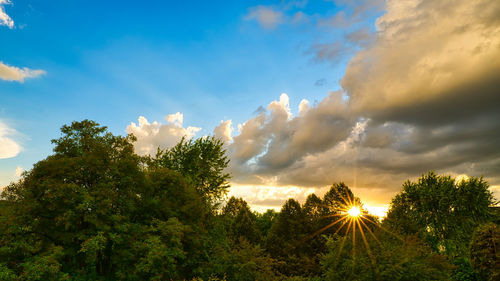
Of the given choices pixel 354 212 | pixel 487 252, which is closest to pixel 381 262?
pixel 487 252

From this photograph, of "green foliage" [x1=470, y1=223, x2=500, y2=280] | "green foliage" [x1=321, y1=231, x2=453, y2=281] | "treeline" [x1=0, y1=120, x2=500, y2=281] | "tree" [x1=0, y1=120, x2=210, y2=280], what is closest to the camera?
"green foliage" [x1=321, y1=231, x2=453, y2=281]

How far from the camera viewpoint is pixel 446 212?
39.4 m

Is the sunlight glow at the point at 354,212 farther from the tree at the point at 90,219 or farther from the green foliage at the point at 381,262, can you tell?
the tree at the point at 90,219

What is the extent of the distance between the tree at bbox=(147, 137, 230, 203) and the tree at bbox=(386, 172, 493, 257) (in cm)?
2420

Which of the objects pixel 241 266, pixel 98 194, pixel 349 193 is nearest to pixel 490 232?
pixel 349 193

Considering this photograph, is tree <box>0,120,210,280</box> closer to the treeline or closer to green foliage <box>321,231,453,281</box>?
the treeline

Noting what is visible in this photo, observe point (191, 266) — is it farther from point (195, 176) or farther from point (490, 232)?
point (490, 232)

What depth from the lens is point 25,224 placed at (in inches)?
801

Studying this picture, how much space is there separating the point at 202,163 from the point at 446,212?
3490 centimetres

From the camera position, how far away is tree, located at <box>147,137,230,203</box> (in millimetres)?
36156

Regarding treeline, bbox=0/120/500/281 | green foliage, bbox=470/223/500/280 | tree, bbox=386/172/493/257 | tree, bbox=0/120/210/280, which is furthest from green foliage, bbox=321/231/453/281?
tree, bbox=386/172/493/257

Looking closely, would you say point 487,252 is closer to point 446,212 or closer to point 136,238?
point 446,212

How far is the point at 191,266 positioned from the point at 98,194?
10874mm

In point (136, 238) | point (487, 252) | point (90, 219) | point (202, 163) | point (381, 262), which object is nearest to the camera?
point (381, 262)
